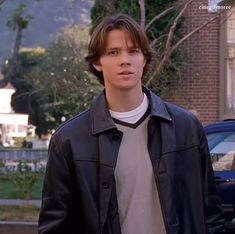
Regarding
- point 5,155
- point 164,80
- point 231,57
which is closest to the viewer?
point 164,80

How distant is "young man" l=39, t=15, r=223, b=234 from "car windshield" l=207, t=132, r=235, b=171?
201 inches

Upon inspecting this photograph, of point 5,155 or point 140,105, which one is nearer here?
point 140,105

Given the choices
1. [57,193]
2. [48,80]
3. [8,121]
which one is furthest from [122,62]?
[8,121]

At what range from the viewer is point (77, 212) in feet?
9.66

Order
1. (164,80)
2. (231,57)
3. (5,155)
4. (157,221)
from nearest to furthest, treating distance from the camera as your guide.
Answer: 1. (157,221)
2. (164,80)
3. (231,57)
4. (5,155)

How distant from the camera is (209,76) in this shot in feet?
57.8

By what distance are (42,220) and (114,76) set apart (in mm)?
578

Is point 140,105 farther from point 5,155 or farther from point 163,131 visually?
point 5,155

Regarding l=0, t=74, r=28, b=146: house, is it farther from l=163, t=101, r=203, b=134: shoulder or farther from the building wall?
l=163, t=101, r=203, b=134: shoulder

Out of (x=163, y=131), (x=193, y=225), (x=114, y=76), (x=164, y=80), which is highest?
(x=164, y=80)

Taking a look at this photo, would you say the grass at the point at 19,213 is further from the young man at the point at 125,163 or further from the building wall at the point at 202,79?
the young man at the point at 125,163

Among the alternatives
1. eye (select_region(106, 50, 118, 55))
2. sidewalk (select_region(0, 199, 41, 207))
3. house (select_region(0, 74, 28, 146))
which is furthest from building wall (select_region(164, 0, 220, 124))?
house (select_region(0, 74, 28, 146))

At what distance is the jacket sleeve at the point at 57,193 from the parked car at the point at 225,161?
5039mm

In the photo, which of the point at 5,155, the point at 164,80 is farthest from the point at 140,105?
the point at 5,155
